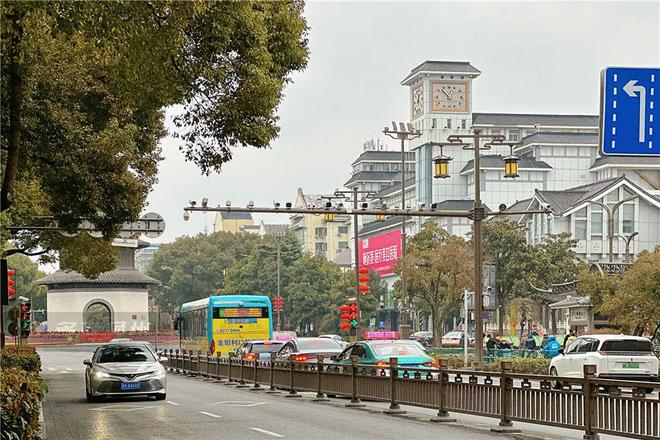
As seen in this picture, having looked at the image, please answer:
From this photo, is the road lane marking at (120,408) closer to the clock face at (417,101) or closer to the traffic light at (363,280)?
the traffic light at (363,280)

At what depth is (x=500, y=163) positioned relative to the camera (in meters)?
110

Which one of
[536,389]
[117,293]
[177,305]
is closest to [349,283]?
[117,293]

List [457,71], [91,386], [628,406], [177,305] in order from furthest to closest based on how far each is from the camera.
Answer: [177,305], [457,71], [91,386], [628,406]

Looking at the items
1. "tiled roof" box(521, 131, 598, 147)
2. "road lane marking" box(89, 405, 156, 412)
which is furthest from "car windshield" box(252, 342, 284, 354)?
"tiled roof" box(521, 131, 598, 147)

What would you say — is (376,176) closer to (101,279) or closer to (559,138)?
(559,138)

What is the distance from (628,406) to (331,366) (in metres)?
13.7

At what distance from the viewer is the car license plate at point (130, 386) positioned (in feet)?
88.8

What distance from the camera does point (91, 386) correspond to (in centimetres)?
2755

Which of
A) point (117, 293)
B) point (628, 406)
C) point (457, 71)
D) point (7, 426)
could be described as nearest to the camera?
point (7, 426)

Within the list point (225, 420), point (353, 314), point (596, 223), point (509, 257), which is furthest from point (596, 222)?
point (225, 420)

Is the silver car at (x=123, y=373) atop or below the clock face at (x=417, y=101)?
below

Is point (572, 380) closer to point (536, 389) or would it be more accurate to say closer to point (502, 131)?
point (536, 389)

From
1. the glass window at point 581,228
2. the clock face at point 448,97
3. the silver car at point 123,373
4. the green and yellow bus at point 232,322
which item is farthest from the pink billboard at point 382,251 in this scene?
the silver car at point 123,373

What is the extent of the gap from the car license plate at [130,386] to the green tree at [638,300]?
22684mm
